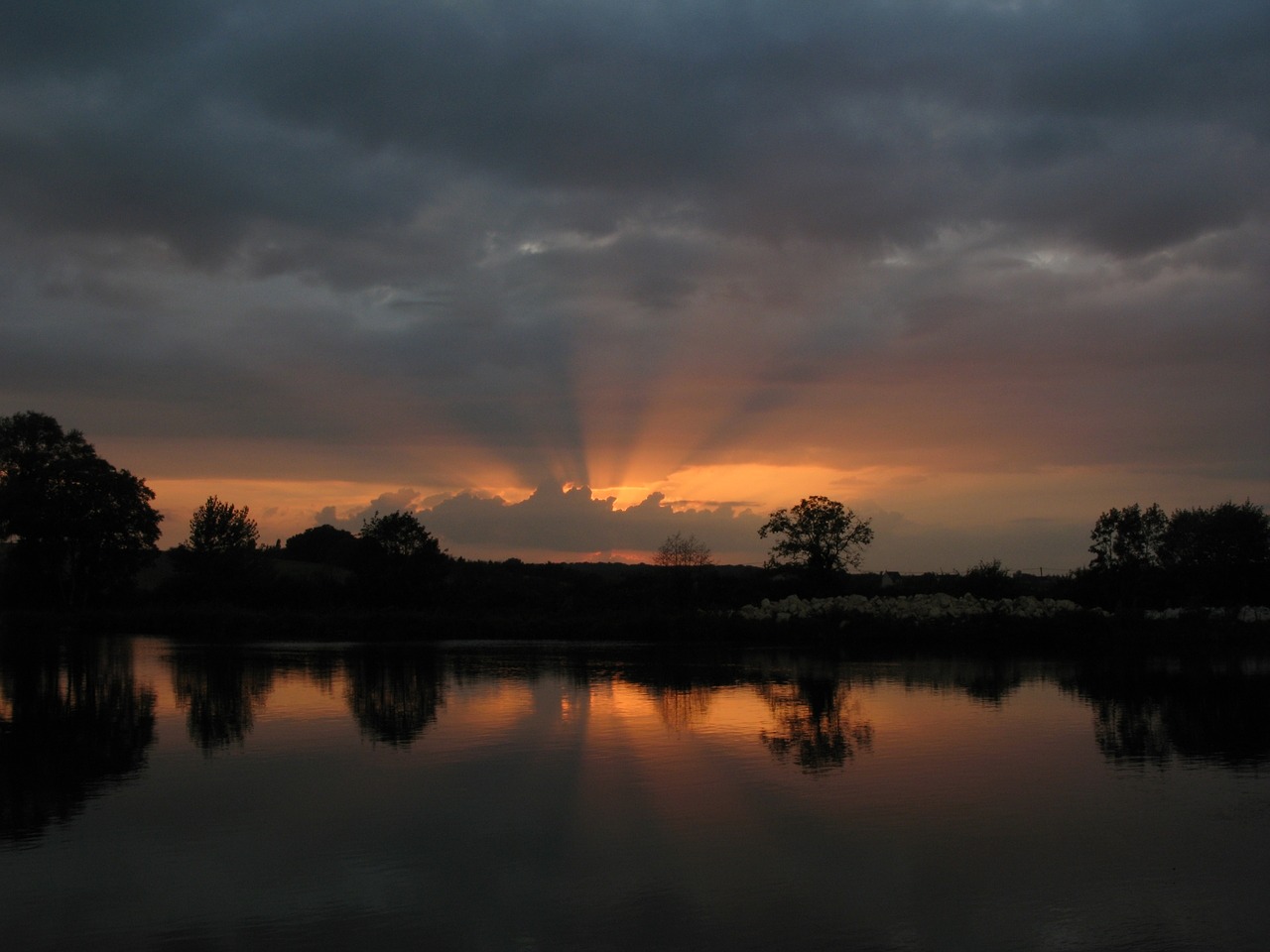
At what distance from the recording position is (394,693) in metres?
22.8

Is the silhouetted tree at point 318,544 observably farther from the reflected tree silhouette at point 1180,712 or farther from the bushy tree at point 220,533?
the reflected tree silhouette at point 1180,712

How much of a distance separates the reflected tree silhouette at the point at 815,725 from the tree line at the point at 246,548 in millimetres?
29944

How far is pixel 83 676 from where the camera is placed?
1042 inches

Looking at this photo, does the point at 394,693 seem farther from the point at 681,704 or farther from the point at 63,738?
the point at 63,738

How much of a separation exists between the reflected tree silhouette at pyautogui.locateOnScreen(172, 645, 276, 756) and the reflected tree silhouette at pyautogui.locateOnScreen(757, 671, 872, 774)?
306 inches

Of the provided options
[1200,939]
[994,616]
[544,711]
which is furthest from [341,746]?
[994,616]

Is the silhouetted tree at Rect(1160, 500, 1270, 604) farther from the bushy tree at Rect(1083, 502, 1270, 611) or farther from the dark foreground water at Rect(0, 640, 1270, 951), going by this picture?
the dark foreground water at Rect(0, 640, 1270, 951)

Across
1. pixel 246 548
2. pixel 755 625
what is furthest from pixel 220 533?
pixel 755 625

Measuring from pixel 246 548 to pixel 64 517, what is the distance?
11.1 m

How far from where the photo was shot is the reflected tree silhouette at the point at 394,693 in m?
17.2

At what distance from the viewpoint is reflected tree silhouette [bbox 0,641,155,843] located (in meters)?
11.5

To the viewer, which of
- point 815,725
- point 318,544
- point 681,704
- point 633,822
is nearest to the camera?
point 633,822

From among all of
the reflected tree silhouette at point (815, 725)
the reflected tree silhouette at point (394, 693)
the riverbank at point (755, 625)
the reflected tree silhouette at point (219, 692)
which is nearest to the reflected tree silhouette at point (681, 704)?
the reflected tree silhouette at point (815, 725)

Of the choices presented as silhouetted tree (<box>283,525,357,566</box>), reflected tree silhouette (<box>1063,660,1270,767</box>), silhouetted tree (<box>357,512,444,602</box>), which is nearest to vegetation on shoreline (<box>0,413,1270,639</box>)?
silhouetted tree (<box>357,512,444,602</box>)
